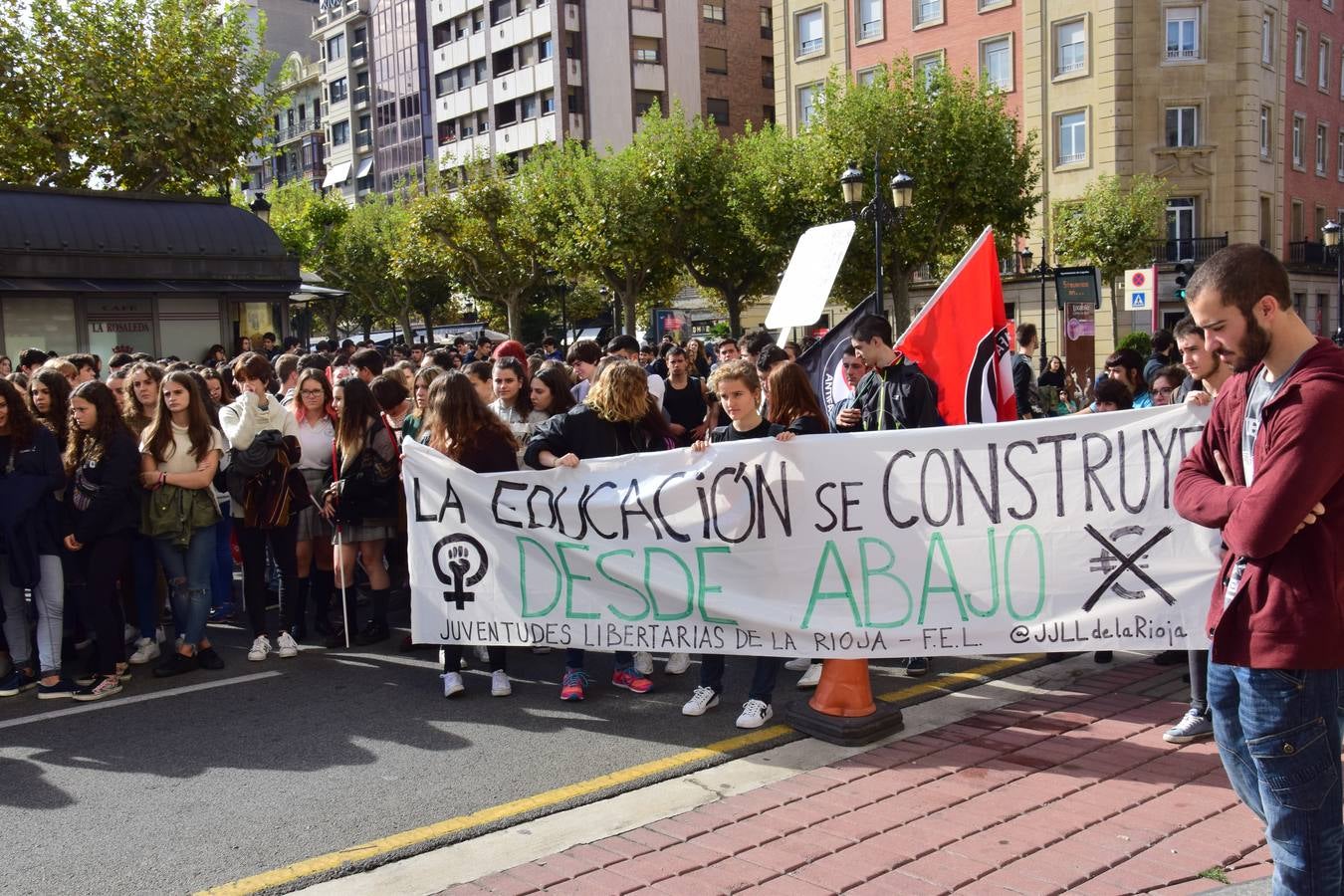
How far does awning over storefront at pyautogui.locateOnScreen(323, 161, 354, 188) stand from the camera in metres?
74.1

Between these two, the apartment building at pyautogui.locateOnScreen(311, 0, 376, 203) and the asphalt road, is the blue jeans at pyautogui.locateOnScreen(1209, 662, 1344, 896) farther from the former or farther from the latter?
the apartment building at pyautogui.locateOnScreen(311, 0, 376, 203)

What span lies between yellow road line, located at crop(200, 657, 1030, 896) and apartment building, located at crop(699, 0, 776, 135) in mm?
55333

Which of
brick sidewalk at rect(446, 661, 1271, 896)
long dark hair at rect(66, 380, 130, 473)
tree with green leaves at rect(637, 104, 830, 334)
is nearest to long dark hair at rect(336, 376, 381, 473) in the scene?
long dark hair at rect(66, 380, 130, 473)

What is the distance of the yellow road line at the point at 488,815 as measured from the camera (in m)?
4.17

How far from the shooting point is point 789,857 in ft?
13.6

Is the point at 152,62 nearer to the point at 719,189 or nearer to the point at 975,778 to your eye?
the point at 719,189

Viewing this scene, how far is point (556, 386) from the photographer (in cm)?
742

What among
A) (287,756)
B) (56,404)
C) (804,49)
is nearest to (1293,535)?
(287,756)

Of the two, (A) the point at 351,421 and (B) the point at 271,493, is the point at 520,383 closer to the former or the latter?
(A) the point at 351,421

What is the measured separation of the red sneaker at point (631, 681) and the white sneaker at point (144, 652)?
307 centimetres

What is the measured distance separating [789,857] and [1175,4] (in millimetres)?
41041

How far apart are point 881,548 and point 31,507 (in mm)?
4638

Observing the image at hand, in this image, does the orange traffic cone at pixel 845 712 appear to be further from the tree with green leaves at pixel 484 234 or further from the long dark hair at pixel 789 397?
the tree with green leaves at pixel 484 234

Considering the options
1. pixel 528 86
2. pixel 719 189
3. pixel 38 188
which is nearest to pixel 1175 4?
pixel 719 189
